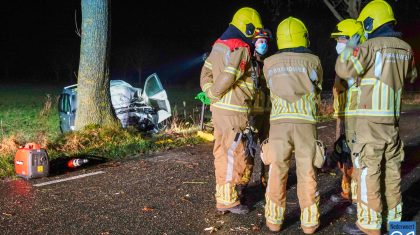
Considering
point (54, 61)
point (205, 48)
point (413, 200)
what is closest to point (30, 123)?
point (413, 200)

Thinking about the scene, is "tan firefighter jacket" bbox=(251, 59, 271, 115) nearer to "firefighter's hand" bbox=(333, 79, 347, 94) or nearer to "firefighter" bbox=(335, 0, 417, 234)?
"firefighter's hand" bbox=(333, 79, 347, 94)

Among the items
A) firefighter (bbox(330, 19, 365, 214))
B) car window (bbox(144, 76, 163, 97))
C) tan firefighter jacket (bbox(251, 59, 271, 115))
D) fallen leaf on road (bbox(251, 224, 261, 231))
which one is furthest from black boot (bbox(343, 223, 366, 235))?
car window (bbox(144, 76, 163, 97))

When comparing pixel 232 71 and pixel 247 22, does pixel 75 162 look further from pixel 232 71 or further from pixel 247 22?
pixel 247 22

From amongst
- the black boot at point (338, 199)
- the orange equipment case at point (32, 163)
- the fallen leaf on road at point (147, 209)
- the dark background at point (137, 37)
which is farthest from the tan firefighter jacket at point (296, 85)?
the dark background at point (137, 37)

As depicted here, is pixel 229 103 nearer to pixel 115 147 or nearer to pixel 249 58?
pixel 249 58

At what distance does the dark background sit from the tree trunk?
72.9ft

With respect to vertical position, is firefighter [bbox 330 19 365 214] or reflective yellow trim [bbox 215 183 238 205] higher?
firefighter [bbox 330 19 365 214]

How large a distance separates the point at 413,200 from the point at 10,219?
A: 4552 millimetres

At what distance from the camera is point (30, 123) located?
12578 mm

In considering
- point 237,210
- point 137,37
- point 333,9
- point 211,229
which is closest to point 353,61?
point 237,210

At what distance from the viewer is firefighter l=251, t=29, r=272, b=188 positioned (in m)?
5.07

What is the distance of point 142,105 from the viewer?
10.6 meters

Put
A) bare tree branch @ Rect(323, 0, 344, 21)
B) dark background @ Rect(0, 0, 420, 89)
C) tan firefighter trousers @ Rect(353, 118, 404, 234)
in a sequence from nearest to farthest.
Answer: tan firefighter trousers @ Rect(353, 118, 404, 234), bare tree branch @ Rect(323, 0, 344, 21), dark background @ Rect(0, 0, 420, 89)

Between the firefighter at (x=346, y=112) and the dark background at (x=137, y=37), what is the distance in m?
24.8
